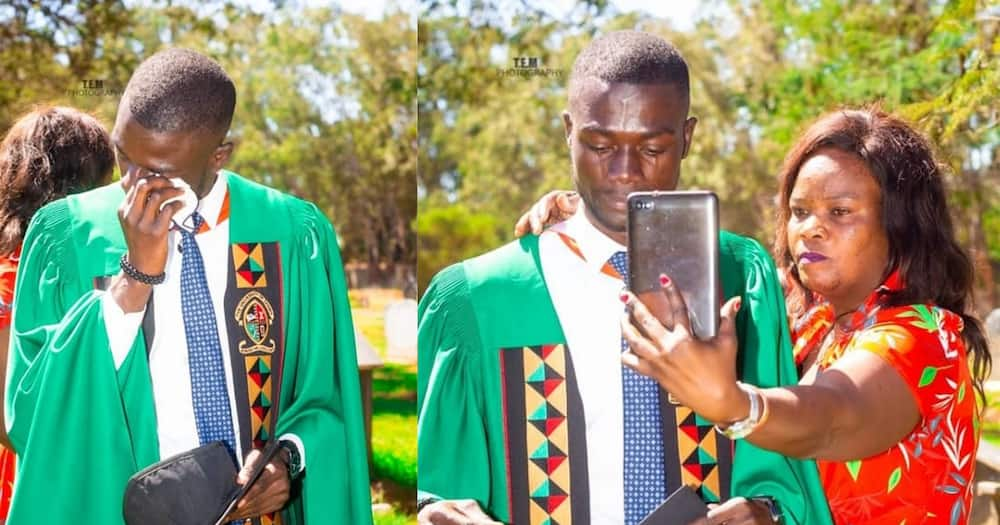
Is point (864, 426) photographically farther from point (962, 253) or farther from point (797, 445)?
point (962, 253)

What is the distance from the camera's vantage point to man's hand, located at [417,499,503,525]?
2.32m

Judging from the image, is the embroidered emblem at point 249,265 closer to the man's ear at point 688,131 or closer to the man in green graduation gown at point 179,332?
the man in green graduation gown at point 179,332

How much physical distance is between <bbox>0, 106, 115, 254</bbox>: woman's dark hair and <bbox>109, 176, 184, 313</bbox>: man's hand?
440 mm

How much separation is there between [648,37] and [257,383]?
1217 mm

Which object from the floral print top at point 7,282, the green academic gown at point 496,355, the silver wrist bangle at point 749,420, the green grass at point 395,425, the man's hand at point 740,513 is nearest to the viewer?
the silver wrist bangle at point 749,420

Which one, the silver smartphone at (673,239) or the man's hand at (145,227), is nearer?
the silver smartphone at (673,239)

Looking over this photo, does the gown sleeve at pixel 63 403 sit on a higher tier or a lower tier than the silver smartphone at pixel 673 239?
lower

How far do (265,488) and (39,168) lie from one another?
3.38ft

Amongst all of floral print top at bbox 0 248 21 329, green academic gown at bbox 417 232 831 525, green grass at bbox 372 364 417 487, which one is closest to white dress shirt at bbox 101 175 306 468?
floral print top at bbox 0 248 21 329

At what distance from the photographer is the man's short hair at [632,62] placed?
93.8 inches

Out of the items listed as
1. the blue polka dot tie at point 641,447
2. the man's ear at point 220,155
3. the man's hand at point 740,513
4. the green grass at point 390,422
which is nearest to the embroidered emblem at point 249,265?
the man's ear at point 220,155

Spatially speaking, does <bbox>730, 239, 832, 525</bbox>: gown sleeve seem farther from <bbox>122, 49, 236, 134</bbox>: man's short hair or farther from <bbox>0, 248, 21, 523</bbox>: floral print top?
<bbox>0, 248, 21, 523</bbox>: floral print top

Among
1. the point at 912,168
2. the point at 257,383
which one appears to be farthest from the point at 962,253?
the point at 257,383

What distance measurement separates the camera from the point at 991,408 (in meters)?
8.52
